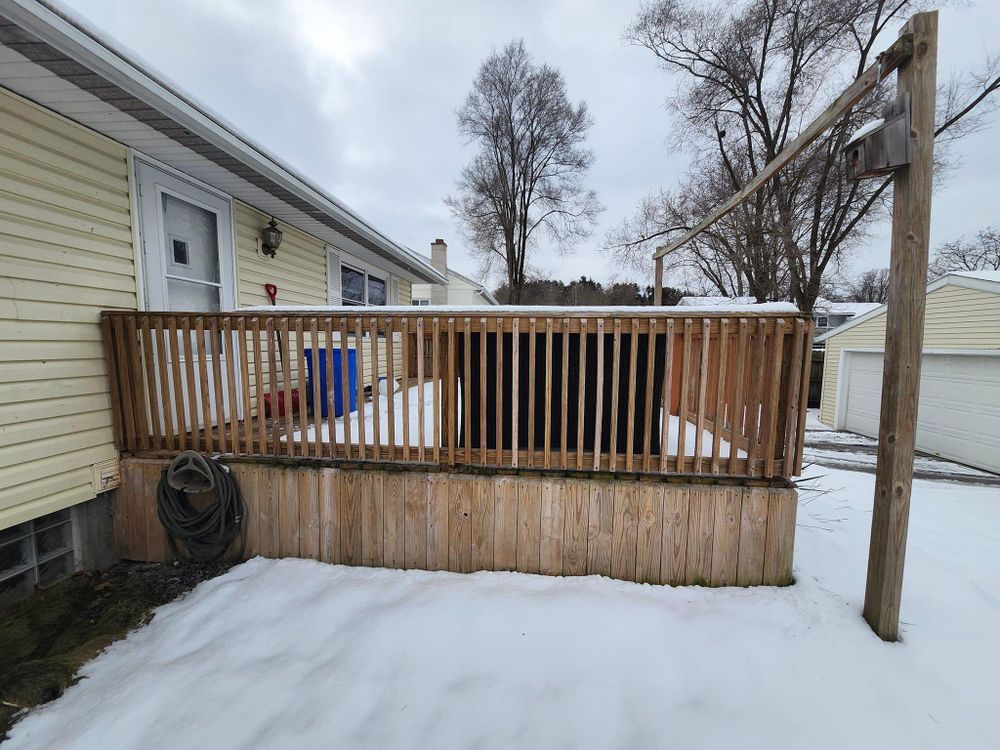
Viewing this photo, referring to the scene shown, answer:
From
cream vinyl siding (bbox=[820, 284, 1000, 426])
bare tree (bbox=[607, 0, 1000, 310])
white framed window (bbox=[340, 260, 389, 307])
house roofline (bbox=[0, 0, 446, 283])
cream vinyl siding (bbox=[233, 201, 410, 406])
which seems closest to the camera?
house roofline (bbox=[0, 0, 446, 283])

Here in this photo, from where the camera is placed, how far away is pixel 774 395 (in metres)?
2.37

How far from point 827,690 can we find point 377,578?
236 cm

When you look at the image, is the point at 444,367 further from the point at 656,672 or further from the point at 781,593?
the point at 781,593

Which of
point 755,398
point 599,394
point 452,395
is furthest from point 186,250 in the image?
point 755,398

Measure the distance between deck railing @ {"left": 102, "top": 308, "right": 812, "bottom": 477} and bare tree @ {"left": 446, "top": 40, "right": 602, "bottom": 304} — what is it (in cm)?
1265

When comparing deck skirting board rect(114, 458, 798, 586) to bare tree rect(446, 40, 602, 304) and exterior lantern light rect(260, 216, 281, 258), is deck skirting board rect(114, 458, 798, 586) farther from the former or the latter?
bare tree rect(446, 40, 602, 304)

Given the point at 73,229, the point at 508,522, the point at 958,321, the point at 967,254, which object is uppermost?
the point at 967,254

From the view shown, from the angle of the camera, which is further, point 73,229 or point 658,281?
point 658,281

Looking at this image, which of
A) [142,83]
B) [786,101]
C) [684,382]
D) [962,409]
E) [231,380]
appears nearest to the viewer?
[142,83]

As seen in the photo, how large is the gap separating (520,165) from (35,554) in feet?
49.0

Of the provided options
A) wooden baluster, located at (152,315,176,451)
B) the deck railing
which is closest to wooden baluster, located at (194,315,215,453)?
the deck railing

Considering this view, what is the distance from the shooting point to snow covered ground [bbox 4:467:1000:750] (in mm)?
1676

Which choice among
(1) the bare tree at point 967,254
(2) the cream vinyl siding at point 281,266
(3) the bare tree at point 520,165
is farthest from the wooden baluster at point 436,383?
(1) the bare tree at point 967,254

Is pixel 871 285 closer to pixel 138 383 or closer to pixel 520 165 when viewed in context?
pixel 520 165
